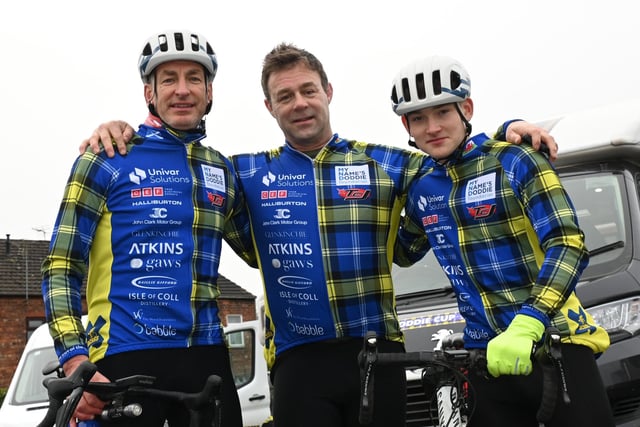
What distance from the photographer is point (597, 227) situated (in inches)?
210

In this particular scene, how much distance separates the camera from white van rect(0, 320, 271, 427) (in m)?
10.2

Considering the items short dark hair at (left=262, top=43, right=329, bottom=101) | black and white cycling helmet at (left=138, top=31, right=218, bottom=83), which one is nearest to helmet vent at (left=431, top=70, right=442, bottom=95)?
short dark hair at (left=262, top=43, right=329, bottom=101)

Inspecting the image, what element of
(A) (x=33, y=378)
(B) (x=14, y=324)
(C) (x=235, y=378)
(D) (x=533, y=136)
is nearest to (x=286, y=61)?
(D) (x=533, y=136)

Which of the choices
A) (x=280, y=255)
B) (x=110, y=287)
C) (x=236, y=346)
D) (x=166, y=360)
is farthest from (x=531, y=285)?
(x=236, y=346)

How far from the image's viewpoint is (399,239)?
4.35m

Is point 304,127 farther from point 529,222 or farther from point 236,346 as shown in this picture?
point 236,346

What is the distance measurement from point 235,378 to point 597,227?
610 centimetres

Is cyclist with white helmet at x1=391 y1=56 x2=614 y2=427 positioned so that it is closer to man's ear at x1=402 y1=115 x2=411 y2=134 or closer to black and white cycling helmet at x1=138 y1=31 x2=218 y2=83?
man's ear at x1=402 y1=115 x2=411 y2=134

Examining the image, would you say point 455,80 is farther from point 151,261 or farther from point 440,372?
point 151,261

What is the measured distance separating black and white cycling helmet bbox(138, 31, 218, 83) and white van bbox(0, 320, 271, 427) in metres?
5.56

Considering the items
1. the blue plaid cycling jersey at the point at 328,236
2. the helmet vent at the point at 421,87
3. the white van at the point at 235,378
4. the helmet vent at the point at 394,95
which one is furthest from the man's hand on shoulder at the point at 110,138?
the white van at the point at 235,378

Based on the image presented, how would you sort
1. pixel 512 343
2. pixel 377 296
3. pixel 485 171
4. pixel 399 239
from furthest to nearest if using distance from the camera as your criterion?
pixel 399 239 < pixel 377 296 < pixel 485 171 < pixel 512 343

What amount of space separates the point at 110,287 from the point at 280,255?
95cm

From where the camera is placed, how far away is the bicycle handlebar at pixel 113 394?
2832 millimetres
